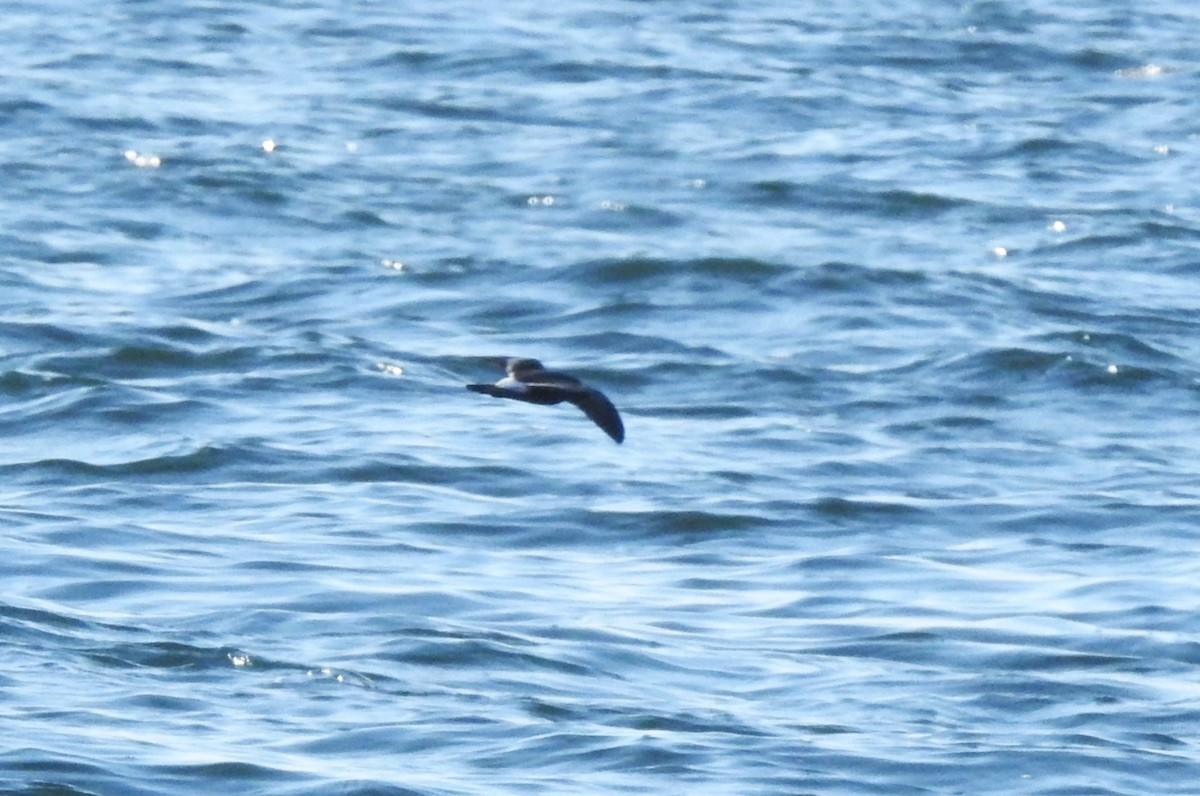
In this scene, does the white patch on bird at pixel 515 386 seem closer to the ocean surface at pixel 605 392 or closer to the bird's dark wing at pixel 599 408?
the bird's dark wing at pixel 599 408

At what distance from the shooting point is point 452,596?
10.7 metres

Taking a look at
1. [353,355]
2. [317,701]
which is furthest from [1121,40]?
[317,701]

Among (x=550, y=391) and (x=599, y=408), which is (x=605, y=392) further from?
(x=550, y=391)

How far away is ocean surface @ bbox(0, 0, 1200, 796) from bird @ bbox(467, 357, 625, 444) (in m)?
0.49

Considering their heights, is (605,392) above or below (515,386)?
below

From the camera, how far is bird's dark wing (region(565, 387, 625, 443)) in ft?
25.1

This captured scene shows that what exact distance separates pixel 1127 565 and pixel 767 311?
164 inches

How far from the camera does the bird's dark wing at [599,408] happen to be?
7.64 meters

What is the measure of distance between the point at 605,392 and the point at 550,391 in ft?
19.7

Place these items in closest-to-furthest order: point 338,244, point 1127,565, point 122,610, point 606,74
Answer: point 122,610
point 1127,565
point 338,244
point 606,74

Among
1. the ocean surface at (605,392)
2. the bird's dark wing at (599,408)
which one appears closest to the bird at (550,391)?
the bird's dark wing at (599,408)

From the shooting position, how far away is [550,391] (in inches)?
298

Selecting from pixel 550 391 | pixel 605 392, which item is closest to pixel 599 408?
pixel 550 391

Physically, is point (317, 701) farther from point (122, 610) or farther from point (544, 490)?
point (544, 490)
